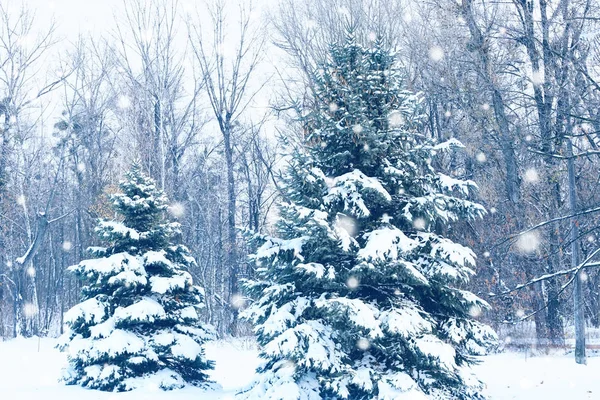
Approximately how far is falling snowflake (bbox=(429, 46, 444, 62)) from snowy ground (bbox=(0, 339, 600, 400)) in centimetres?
1123

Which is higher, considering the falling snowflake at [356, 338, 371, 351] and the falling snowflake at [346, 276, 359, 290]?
the falling snowflake at [346, 276, 359, 290]

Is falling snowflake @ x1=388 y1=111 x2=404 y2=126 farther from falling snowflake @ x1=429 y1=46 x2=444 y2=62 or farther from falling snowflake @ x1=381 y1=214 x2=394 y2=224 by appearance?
falling snowflake @ x1=429 y1=46 x2=444 y2=62

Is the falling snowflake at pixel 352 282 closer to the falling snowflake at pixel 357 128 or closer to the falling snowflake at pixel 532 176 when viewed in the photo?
the falling snowflake at pixel 357 128

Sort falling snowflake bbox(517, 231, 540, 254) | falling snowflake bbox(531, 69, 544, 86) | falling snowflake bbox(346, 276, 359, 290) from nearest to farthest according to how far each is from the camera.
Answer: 1. falling snowflake bbox(346, 276, 359, 290)
2. falling snowflake bbox(517, 231, 540, 254)
3. falling snowflake bbox(531, 69, 544, 86)

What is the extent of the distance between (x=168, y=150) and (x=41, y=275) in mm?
21706

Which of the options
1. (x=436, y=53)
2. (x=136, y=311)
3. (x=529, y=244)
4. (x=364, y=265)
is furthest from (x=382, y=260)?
(x=436, y=53)

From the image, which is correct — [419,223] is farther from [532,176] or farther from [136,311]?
[532,176]

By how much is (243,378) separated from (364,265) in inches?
315

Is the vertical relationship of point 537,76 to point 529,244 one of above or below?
above

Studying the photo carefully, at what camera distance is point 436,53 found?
73.4 feet

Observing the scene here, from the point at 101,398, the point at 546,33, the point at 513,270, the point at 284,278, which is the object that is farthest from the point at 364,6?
the point at 101,398

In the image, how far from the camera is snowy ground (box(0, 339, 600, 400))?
1139 cm

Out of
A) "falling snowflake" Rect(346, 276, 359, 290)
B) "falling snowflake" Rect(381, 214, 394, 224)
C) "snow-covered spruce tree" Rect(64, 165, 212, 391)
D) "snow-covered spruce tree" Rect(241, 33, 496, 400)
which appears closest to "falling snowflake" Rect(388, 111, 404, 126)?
"snow-covered spruce tree" Rect(241, 33, 496, 400)

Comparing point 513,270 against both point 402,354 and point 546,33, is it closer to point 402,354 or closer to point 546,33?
point 546,33
